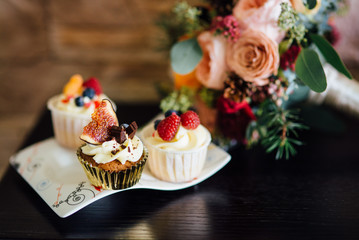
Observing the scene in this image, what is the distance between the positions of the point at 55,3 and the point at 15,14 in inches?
7.7

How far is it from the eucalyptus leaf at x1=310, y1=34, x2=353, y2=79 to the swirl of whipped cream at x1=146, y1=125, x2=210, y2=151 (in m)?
0.40

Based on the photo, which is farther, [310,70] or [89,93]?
[89,93]

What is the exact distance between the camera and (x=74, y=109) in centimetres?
101

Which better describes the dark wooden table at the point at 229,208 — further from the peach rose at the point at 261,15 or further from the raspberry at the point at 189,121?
the peach rose at the point at 261,15

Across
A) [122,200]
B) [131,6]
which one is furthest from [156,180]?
[131,6]

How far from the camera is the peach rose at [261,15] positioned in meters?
0.90

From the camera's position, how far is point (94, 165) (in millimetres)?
803

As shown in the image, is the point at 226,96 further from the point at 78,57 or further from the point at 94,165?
the point at 78,57

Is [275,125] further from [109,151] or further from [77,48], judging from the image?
[77,48]

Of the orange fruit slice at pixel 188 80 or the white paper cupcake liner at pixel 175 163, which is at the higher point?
the orange fruit slice at pixel 188 80

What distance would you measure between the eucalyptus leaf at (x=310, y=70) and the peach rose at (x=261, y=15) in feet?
0.28

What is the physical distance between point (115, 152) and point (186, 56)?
383 millimetres

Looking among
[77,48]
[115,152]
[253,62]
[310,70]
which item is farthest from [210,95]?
[77,48]

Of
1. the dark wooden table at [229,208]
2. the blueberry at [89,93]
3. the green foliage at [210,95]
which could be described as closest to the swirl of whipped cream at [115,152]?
the dark wooden table at [229,208]
